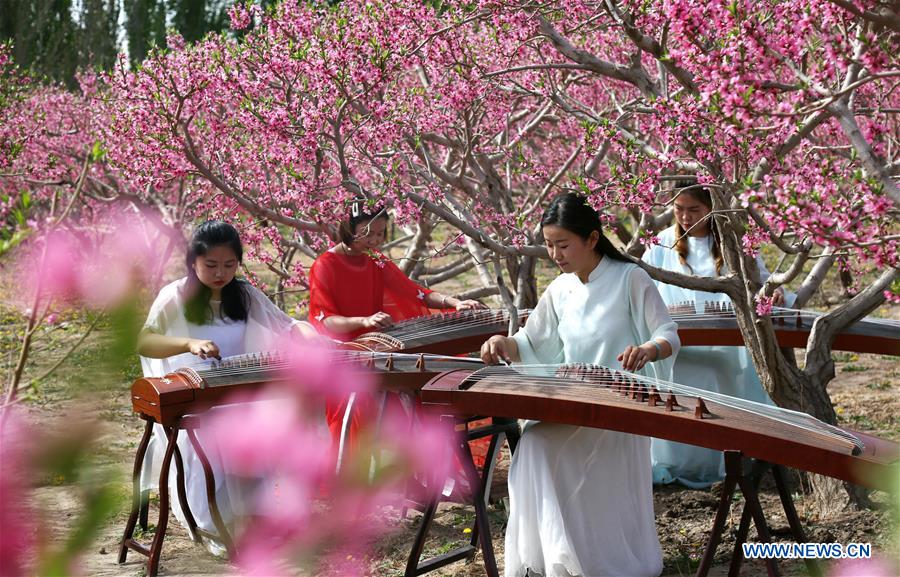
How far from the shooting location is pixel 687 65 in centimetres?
322

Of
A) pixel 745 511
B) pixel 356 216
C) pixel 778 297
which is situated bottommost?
pixel 745 511

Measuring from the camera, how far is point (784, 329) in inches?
184

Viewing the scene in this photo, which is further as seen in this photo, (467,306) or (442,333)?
(467,306)

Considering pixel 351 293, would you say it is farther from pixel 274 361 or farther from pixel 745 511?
pixel 745 511

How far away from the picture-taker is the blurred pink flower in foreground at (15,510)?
A: 26.7 inches

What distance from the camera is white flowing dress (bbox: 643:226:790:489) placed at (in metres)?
5.21

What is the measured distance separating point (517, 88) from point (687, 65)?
2.79m

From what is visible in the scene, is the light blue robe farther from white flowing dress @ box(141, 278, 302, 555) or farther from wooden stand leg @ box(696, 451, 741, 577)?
white flowing dress @ box(141, 278, 302, 555)

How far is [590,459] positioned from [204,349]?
1658mm

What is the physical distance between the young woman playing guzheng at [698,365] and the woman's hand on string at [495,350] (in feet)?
5.45

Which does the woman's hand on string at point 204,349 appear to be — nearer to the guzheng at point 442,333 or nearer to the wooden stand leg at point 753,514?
the guzheng at point 442,333

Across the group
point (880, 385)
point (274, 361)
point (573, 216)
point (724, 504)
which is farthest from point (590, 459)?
point (880, 385)

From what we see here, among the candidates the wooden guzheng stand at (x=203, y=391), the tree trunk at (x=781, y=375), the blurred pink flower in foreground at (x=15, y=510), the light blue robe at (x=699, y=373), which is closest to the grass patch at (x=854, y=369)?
the light blue robe at (x=699, y=373)

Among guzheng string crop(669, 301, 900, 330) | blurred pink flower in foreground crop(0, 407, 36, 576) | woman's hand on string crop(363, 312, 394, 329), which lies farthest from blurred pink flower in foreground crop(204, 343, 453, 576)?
guzheng string crop(669, 301, 900, 330)
